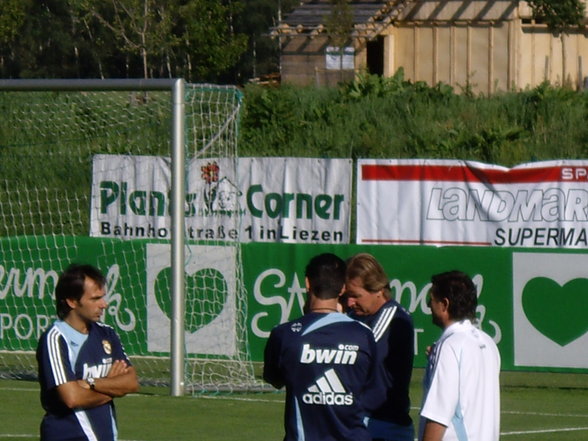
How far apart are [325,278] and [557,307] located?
867cm

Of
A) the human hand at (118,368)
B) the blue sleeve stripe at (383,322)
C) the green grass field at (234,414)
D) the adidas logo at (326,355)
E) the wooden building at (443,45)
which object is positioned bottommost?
the green grass field at (234,414)

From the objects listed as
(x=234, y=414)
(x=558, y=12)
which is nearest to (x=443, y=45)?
(x=558, y=12)

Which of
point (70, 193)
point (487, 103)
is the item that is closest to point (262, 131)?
point (487, 103)

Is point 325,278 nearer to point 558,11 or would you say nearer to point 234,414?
point 234,414

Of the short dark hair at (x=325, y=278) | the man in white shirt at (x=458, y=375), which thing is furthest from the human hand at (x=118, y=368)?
the man in white shirt at (x=458, y=375)

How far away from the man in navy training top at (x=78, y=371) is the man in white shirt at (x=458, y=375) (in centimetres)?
155

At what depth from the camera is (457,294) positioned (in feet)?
21.1

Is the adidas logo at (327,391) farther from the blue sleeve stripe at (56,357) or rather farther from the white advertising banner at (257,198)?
the white advertising banner at (257,198)

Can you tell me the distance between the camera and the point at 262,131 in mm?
29031

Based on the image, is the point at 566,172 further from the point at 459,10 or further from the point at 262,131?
the point at 459,10

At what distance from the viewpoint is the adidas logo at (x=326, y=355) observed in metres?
6.61

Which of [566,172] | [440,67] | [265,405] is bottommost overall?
[265,405]

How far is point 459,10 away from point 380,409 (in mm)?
36006

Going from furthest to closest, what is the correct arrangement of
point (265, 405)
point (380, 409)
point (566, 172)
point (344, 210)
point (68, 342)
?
point (344, 210), point (566, 172), point (265, 405), point (380, 409), point (68, 342)
